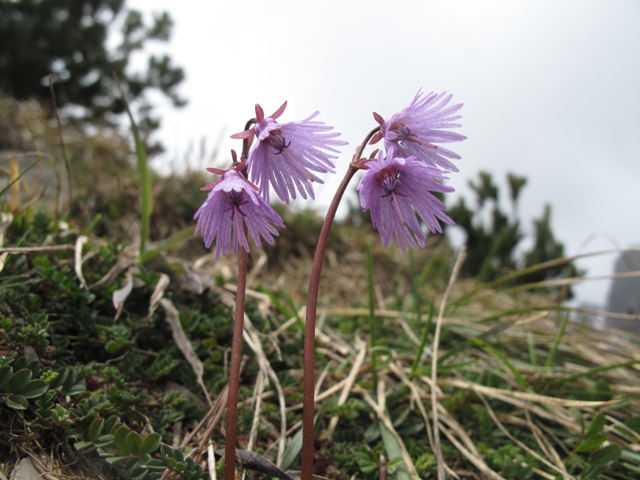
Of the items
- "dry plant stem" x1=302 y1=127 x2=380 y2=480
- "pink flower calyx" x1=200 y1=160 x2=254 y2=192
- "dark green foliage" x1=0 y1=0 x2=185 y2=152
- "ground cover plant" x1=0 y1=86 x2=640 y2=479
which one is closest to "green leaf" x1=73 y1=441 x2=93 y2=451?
"ground cover plant" x1=0 y1=86 x2=640 y2=479

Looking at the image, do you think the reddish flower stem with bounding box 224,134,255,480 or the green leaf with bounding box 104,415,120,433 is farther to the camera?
the green leaf with bounding box 104,415,120,433

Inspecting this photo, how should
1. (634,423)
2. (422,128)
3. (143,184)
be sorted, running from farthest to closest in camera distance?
(143,184) < (634,423) < (422,128)

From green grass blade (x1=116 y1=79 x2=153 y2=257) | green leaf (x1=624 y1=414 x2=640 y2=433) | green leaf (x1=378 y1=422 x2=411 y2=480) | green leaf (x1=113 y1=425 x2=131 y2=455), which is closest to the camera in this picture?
green leaf (x1=113 y1=425 x2=131 y2=455)

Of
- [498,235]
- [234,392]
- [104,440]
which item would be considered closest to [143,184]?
[104,440]

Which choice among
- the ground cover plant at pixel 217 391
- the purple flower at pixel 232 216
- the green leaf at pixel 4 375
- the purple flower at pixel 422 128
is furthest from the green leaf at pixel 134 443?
the purple flower at pixel 422 128

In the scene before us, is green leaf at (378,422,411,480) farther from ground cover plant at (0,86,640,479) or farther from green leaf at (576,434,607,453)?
green leaf at (576,434,607,453)

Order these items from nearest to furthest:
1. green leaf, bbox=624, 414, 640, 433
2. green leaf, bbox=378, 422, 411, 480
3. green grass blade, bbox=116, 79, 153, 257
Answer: green leaf, bbox=378, 422, 411, 480, green leaf, bbox=624, 414, 640, 433, green grass blade, bbox=116, 79, 153, 257

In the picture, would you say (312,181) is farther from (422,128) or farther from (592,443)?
(592,443)

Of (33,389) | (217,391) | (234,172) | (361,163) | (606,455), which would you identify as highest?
(361,163)
